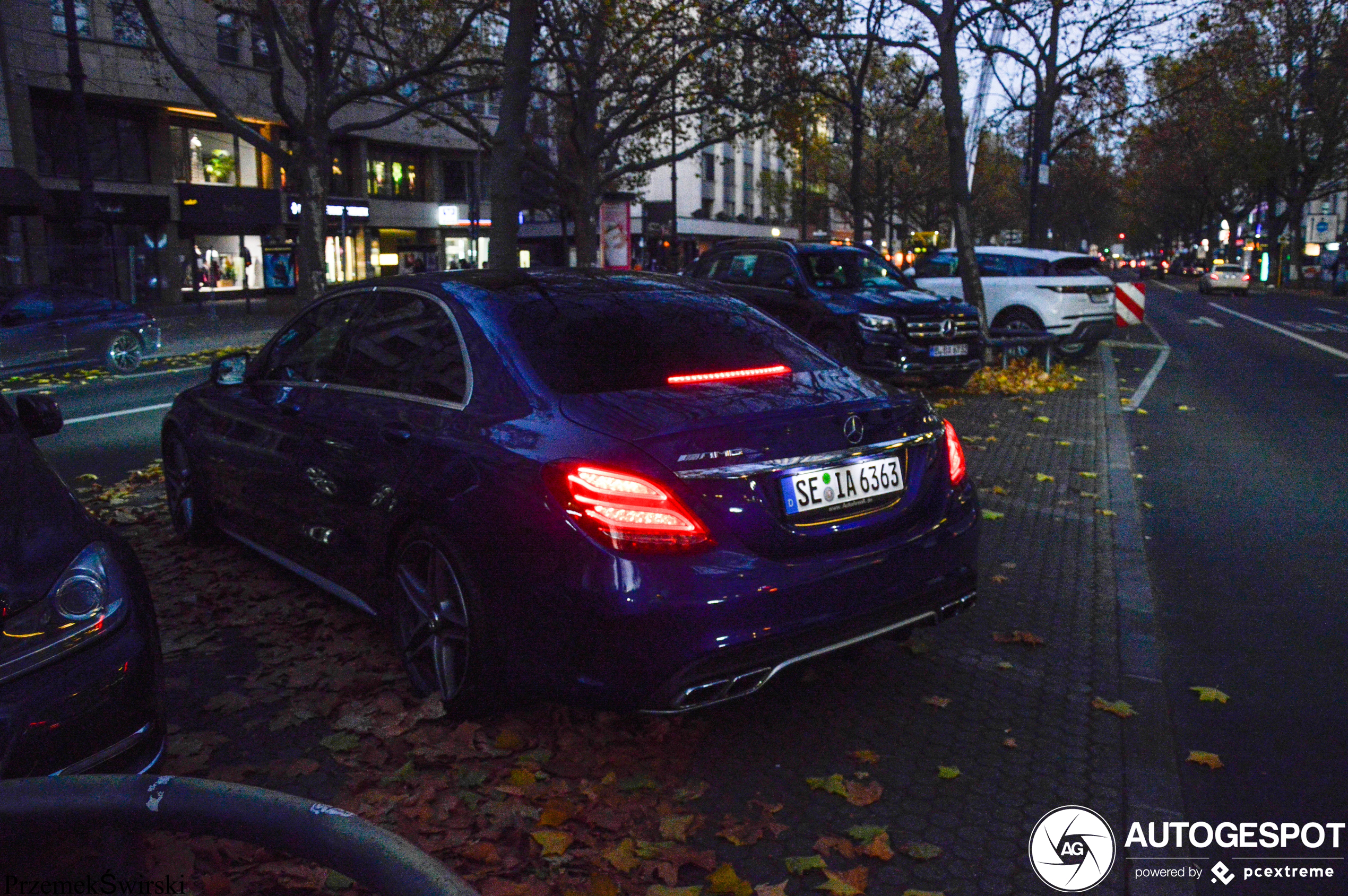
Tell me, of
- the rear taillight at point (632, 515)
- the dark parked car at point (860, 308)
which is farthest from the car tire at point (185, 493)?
the dark parked car at point (860, 308)

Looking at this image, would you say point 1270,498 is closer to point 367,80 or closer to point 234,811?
point 234,811

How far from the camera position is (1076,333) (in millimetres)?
17188

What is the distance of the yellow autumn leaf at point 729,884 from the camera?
9.77 feet

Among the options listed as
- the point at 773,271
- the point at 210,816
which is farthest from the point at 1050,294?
the point at 210,816

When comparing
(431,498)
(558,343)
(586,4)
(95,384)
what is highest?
(586,4)

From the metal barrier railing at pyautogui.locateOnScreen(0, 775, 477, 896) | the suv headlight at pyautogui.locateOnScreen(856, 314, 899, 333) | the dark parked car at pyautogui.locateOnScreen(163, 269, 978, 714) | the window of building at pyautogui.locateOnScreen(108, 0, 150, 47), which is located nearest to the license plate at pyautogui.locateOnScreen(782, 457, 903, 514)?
the dark parked car at pyautogui.locateOnScreen(163, 269, 978, 714)

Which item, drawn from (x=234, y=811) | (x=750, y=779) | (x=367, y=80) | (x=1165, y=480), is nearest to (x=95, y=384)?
(x=1165, y=480)

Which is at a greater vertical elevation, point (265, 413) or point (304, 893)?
point (265, 413)

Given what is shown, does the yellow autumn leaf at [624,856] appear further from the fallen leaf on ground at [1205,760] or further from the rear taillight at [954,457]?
the fallen leaf on ground at [1205,760]

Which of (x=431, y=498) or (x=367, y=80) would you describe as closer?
(x=431, y=498)

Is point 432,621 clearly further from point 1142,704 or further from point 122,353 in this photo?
point 122,353

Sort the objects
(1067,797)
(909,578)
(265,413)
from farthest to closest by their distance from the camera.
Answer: (265,413)
(909,578)
(1067,797)

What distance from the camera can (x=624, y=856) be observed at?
3146mm

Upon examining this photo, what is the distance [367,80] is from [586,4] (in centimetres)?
2230
